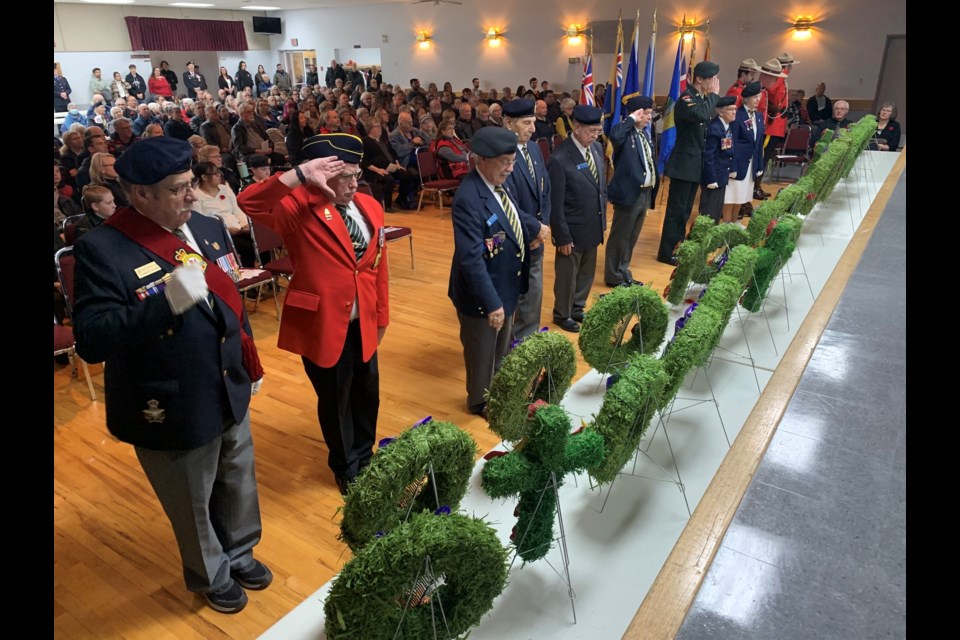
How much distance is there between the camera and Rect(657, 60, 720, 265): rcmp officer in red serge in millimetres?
5887

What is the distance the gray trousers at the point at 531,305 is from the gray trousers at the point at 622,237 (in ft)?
5.19

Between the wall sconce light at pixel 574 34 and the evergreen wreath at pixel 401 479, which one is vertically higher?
the wall sconce light at pixel 574 34

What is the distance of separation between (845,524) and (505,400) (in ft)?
5.68

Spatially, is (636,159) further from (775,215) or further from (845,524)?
(845,524)

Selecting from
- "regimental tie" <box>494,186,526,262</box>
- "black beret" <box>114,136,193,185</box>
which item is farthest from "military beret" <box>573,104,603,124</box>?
"black beret" <box>114,136,193,185</box>

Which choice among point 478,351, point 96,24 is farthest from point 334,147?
point 96,24

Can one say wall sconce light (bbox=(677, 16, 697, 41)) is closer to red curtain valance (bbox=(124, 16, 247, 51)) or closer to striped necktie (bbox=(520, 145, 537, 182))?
striped necktie (bbox=(520, 145, 537, 182))

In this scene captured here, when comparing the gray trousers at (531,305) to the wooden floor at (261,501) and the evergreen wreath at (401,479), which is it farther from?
the evergreen wreath at (401,479)

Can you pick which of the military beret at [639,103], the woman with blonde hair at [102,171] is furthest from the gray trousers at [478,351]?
the woman with blonde hair at [102,171]

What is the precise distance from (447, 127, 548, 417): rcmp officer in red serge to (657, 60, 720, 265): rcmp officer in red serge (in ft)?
9.84

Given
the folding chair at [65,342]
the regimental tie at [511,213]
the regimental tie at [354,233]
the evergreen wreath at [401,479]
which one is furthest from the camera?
the folding chair at [65,342]

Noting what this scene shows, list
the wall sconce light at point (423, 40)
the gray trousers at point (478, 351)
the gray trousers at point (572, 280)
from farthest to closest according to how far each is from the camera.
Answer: the wall sconce light at point (423, 40) < the gray trousers at point (572, 280) < the gray trousers at point (478, 351)

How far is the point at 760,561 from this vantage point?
8.39ft

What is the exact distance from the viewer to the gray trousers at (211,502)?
222cm
